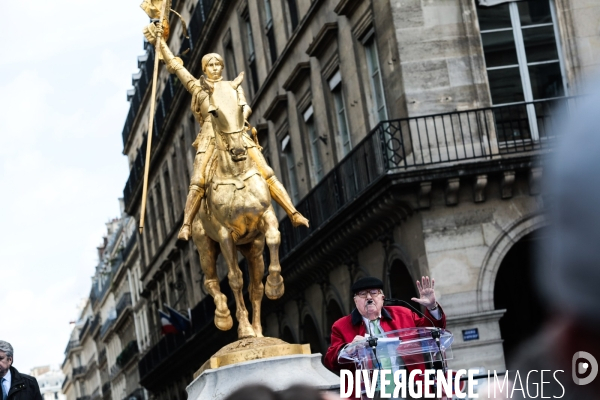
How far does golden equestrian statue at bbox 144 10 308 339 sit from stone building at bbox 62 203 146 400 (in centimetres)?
5695

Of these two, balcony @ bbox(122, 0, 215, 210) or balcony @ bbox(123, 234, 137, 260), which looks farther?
balcony @ bbox(123, 234, 137, 260)

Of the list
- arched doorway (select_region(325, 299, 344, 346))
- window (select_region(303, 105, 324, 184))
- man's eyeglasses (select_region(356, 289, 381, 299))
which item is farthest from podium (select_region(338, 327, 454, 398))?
window (select_region(303, 105, 324, 184))

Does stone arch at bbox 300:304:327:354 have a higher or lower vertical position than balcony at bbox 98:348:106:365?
lower

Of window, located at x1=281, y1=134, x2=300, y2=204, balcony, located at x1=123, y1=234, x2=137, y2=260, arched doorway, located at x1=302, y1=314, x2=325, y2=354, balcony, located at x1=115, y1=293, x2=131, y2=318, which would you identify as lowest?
arched doorway, located at x1=302, y1=314, x2=325, y2=354

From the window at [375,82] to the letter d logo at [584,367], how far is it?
20.0m

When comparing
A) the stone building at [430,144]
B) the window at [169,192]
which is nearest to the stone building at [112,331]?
the window at [169,192]

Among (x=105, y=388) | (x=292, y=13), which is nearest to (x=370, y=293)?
(x=292, y=13)

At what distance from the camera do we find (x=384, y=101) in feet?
71.1

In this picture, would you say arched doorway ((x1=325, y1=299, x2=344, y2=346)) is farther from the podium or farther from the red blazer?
the podium

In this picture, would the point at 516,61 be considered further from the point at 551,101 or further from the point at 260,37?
the point at 260,37

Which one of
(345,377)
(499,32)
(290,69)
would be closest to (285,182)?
(290,69)

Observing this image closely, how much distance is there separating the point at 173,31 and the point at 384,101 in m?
26.3

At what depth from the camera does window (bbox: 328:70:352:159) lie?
24719 millimetres

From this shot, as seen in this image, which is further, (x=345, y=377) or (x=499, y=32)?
(x=499, y=32)
